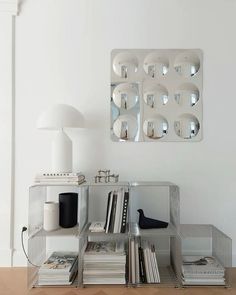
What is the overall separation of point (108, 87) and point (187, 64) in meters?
0.67

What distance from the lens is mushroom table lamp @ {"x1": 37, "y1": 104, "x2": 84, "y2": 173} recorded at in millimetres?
1727

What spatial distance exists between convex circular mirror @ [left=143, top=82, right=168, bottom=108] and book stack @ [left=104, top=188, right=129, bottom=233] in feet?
2.58

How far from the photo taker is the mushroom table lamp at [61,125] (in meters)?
1.73

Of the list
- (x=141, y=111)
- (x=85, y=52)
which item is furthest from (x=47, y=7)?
(x=141, y=111)

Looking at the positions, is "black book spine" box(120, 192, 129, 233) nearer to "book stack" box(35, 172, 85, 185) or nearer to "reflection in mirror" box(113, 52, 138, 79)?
"book stack" box(35, 172, 85, 185)

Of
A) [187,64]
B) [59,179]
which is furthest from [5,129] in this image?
[187,64]

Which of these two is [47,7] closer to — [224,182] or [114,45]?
[114,45]

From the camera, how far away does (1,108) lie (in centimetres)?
206

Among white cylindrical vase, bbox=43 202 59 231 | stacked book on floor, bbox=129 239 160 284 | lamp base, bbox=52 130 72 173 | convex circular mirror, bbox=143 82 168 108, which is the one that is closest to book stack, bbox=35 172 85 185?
lamp base, bbox=52 130 72 173

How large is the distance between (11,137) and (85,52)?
0.92 meters

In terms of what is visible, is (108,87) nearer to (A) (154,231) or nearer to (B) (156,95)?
(B) (156,95)

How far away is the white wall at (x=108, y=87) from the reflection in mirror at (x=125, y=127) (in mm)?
75

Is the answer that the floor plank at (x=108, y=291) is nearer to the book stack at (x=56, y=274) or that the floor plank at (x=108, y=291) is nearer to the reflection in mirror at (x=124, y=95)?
the book stack at (x=56, y=274)

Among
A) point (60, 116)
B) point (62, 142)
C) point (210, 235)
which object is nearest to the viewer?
point (60, 116)
